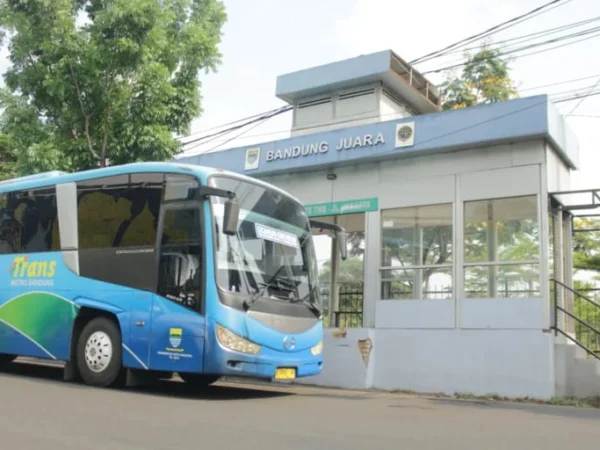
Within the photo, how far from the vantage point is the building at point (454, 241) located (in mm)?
11578

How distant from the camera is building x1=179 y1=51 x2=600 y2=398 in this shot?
38.0 feet

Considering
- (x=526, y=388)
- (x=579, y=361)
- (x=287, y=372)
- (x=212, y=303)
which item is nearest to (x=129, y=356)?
(x=212, y=303)

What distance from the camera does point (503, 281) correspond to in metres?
12.4

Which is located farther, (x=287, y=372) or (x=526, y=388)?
(x=526, y=388)

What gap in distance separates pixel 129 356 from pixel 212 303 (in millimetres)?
1676

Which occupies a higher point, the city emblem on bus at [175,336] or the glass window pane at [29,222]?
the glass window pane at [29,222]

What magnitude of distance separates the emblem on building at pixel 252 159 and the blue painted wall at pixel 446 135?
80 millimetres

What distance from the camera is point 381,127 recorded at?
1388cm

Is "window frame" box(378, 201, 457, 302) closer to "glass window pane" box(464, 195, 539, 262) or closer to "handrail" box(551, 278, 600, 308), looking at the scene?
"glass window pane" box(464, 195, 539, 262)

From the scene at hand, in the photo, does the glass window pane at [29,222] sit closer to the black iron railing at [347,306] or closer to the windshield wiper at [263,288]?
the windshield wiper at [263,288]

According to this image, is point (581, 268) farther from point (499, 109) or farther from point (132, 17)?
point (132, 17)

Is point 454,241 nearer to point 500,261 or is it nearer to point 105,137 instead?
point 500,261

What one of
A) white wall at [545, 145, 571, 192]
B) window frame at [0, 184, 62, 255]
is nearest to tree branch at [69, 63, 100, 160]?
window frame at [0, 184, 62, 255]

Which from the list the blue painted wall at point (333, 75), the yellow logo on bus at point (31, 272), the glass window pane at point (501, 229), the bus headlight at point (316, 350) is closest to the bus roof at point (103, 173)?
the yellow logo on bus at point (31, 272)
